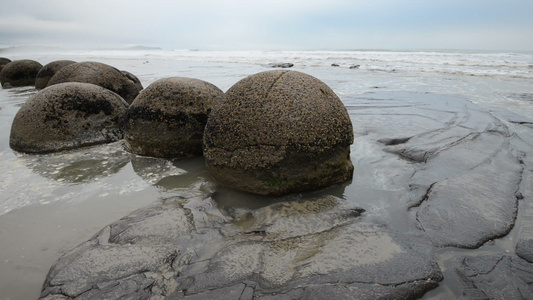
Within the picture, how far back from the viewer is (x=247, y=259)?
2303mm

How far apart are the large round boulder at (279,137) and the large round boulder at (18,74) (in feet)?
42.9

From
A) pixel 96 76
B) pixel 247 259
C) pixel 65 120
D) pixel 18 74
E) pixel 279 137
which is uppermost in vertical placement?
pixel 96 76

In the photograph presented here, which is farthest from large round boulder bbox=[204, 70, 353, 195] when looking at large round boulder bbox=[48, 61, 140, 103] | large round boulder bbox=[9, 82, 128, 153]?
large round boulder bbox=[48, 61, 140, 103]

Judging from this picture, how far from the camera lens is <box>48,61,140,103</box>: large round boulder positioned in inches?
278

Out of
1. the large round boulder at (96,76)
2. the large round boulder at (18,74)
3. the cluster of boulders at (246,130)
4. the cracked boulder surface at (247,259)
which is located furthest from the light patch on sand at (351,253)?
the large round boulder at (18,74)

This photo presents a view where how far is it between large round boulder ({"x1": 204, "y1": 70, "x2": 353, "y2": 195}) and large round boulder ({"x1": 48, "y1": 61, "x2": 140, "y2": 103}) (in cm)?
486

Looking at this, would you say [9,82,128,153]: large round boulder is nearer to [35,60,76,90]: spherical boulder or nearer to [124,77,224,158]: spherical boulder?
[124,77,224,158]: spherical boulder

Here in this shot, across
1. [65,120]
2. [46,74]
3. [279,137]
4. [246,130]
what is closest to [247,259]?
[279,137]

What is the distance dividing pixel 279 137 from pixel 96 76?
5747mm

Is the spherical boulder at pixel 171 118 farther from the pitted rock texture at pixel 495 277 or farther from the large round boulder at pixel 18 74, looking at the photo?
the large round boulder at pixel 18 74

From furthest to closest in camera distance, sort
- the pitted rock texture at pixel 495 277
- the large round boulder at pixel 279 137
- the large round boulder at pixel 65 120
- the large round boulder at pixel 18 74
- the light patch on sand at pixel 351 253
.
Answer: the large round boulder at pixel 18 74
the large round boulder at pixel 65 120
the large round boulder at pixel 279 137
the light patch on sand at pixel 351 253
the pitted rock texture at pixel 495 277

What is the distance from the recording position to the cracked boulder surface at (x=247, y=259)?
2020mm

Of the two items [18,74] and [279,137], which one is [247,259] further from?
[18,74]

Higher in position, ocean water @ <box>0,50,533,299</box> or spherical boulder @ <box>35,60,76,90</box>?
spherical boulder @ <box>35,60,76,90</box>
